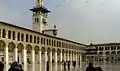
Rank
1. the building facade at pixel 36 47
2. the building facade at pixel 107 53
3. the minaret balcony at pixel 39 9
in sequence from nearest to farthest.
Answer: the building facade at pixel 36 47 < the minaret balcony at pixel 39 9 < the building facade at pixel 107 53

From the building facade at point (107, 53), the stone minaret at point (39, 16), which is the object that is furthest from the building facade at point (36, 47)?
the building facade at point (107, 53)

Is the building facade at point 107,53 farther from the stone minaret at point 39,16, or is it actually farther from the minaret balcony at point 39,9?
the minaret balcony at point 39,9

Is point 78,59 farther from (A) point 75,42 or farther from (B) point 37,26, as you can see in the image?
(B) point 37,26

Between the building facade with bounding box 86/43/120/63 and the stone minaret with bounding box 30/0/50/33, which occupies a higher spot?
the stone minaret with bounding box 30/0/50/33

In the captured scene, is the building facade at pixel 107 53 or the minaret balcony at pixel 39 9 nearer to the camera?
the minaret balcony at pixel 39 9

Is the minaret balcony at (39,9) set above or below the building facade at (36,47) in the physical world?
above

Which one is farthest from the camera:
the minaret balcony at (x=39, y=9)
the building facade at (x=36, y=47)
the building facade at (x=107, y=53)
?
the building facade at (x=107, y=53)

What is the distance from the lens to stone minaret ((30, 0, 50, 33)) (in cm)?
6543

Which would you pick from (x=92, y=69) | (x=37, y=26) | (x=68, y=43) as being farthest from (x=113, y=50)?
(x=92, y=69)

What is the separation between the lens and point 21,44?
137ft

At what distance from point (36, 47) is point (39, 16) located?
1906cm

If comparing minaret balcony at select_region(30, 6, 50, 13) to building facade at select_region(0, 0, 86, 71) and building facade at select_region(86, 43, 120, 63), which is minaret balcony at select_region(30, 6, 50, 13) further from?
building facade at select_region(86, 43, 120, 63)

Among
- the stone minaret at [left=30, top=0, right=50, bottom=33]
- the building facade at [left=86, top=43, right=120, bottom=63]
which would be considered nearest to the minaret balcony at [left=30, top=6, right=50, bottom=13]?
the stone minaret at [left=30, top=0, right=50, bottom=33]

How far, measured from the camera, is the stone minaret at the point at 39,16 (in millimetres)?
65425
